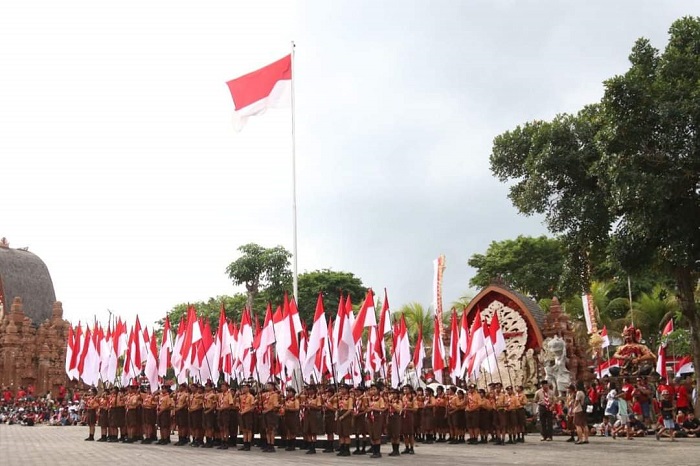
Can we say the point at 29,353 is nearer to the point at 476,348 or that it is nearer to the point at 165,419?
the point at 165,419

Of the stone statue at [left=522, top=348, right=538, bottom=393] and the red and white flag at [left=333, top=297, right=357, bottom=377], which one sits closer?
the red and white flag at [left=333, top=297, right=357, bottom=377]

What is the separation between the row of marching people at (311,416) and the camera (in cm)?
1647

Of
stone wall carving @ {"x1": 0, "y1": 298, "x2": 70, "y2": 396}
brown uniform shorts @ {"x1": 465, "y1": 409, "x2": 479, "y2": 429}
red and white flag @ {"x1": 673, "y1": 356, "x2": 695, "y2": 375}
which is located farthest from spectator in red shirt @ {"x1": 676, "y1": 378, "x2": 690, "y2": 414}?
stone wall carving @ {"x1": 0, "y1": 298, "x2": 70, "y2": 396}

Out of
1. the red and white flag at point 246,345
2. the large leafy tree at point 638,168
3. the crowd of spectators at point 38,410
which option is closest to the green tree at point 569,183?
the large leafy tree at point 638,168

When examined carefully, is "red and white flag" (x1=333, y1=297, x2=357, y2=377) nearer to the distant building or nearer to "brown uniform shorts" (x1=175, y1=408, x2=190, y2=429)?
"brown uniform shorts" (x1=175, y1=408, x2=190, y2=429)

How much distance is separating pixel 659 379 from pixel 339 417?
37.2 feet

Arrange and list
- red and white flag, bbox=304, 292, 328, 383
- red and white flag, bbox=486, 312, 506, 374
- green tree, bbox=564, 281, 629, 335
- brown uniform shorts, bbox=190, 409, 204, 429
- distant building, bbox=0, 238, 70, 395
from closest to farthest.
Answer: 1. red and white flag, bbox=304, 292, 328, 383
2. brown uniform shorts, bbox=190, 409, 204, 429
3. red and white flag, bbox=486, 312, 506, 374
4. green tree, bbox=564, 281, 629, 335
5. distant building, bbox=0, 238, 70, 395

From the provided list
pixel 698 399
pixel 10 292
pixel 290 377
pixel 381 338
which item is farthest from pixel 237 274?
pixel 698 399

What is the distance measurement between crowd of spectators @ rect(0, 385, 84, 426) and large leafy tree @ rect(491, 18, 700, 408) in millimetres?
28294

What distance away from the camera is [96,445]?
19.7 m

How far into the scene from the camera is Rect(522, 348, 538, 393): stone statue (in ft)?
85.4

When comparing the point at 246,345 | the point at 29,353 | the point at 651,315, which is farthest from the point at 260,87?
the point at 29,353

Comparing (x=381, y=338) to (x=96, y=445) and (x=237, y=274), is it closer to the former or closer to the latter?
(x=96, y=445)

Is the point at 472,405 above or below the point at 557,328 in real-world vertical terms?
below
